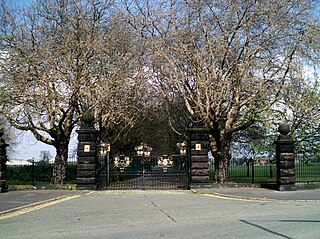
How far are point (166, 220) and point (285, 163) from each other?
31.9ft

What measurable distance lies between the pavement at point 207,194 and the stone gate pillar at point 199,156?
1.85ft

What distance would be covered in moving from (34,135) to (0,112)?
3.05 metres

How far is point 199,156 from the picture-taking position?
18.4m

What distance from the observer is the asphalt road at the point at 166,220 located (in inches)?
327

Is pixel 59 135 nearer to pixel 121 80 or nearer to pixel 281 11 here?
pixel 121 80

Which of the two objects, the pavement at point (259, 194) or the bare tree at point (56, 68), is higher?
the bare tree at point (56, 68)

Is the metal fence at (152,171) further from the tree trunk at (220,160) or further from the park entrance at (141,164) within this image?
the tree trunk at (220,160)

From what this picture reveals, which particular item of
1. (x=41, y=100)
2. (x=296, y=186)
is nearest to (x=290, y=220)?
(x=296, y=186)

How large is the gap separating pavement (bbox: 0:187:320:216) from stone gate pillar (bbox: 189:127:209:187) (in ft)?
1.85

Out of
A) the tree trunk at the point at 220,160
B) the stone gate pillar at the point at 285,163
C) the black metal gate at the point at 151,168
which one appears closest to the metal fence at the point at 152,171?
the black metal gate at the point at 151,168

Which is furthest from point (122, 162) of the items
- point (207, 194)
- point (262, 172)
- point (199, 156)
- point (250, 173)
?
point (262, 172)

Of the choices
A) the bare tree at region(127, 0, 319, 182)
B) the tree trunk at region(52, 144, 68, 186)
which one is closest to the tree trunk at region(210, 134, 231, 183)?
the bare tree at region(127, 0, 319, 182)

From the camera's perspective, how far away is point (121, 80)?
69.8ft

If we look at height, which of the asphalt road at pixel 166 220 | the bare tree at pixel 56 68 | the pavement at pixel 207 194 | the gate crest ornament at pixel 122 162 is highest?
the bare tree at pixel 56 68
